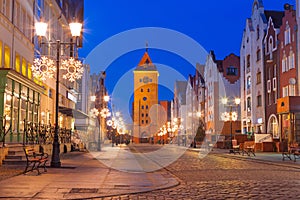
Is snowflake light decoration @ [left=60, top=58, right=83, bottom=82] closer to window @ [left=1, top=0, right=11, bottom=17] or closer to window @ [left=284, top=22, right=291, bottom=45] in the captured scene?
window @ [left=1, top=0, right=11, bottom=17]

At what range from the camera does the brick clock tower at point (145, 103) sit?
14100 centimetres

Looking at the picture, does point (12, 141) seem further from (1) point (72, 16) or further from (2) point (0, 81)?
(1) point (72, 16)

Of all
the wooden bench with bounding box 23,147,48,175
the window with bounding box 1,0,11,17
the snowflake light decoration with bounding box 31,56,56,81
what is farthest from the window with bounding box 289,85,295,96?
the wooden bench with bounding box 23,147,48,175

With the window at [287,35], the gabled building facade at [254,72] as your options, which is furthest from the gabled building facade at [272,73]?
the window at [287,35]

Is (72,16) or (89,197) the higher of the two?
(72,16)

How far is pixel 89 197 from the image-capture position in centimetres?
1034

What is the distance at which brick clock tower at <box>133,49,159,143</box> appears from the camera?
463 feet

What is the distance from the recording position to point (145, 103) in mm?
141750

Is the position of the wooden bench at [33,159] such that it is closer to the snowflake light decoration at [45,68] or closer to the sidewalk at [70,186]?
the sidewalk at [70,186]

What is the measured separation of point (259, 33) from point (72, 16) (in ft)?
75.6

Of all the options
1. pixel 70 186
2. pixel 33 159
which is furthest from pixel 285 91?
pixel 70 186

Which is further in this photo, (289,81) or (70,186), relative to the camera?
(289,81)

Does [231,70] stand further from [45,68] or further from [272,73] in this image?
[45,68]

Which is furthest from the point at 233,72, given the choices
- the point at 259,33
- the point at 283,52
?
the point at 283,52
